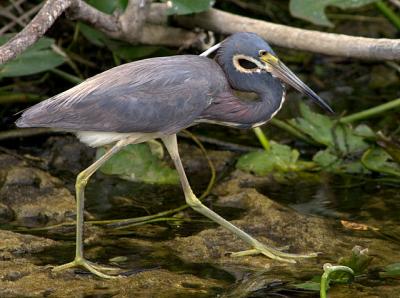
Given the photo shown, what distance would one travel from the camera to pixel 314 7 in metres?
5.54

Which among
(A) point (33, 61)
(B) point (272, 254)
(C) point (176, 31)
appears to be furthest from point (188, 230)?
(C) point (176, 31)

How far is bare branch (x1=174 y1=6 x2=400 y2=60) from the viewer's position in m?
4.90

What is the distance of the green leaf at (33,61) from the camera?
17.7 ft

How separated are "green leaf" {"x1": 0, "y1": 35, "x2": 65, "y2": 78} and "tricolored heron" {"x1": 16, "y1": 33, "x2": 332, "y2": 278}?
45.1 inches

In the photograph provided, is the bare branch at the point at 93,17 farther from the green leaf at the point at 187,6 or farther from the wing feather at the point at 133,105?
the wing feather at the point at 133,105

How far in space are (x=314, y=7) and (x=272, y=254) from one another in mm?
1806

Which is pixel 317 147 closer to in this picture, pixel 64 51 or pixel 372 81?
pixel 372 81

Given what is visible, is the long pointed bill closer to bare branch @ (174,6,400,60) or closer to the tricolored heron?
the tricolored heron

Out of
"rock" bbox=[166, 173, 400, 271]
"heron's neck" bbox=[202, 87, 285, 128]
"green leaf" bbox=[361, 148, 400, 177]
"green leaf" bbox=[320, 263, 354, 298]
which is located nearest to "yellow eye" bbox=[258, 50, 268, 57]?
"heron's neck" bbox=[202, 87, 285, 128]

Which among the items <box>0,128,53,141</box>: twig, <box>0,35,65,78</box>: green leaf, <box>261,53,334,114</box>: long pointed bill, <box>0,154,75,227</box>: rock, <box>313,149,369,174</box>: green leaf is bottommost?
<box>313,149,369,174</box>: green leaf

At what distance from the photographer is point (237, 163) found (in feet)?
18.4

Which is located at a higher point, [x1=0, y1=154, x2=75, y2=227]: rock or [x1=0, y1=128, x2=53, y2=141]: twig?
[x1=0, y1=128, x2=53, y2=141]: twig

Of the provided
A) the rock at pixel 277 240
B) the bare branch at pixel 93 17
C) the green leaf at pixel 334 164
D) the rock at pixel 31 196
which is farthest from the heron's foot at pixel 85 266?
the green leaf at pixel 334 164

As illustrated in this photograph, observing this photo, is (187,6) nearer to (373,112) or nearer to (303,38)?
(303,38)
